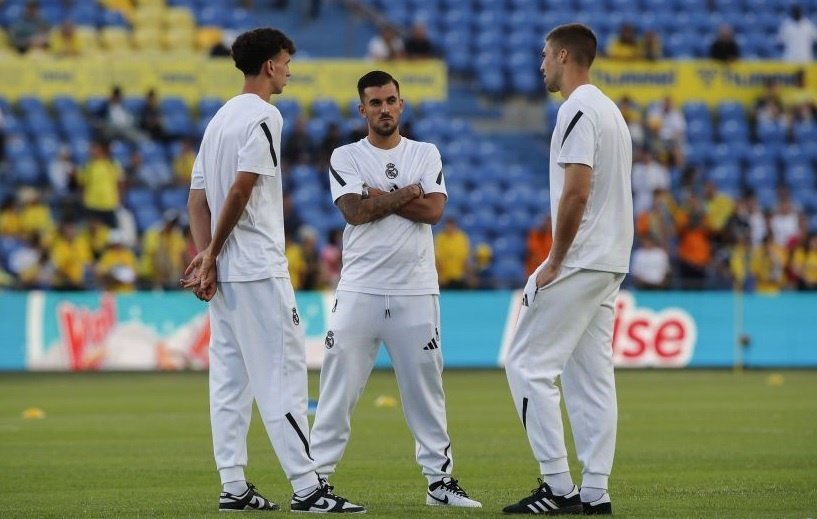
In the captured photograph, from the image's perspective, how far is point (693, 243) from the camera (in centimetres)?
2636

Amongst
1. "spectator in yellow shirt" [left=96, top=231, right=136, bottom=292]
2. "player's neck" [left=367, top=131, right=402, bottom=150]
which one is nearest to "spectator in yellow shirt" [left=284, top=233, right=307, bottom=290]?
"spectator in yellow shirt" [left=96, top=231, right=136, bottom=292]

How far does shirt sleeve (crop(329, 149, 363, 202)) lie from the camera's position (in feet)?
29.6

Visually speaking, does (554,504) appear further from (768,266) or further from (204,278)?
(768,266)

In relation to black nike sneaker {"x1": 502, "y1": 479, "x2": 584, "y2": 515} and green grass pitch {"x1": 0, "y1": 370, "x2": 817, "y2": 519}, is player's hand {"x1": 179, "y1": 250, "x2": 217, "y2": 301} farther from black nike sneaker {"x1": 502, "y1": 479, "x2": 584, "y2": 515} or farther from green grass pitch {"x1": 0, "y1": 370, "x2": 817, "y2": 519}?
black nike sneaker {"x1": 502, "y1": 479, "x2": 584, "y2": 515}

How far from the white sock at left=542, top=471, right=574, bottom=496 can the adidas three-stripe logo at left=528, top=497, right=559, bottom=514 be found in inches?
2.4

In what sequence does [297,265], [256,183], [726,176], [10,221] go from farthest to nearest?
[726,176]
[10,221]
[297,265]
[256,183]

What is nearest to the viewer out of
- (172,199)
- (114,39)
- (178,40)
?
(172,199)

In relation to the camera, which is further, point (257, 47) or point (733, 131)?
point (733, 131)

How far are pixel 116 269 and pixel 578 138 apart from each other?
1654 centimetres

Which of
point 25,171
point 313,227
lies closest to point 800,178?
point 313,227

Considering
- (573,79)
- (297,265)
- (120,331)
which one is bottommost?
(120,331)

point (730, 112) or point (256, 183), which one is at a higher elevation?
point (730, 112)

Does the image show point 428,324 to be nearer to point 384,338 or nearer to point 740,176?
point 384,338

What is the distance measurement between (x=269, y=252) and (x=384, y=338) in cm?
101
